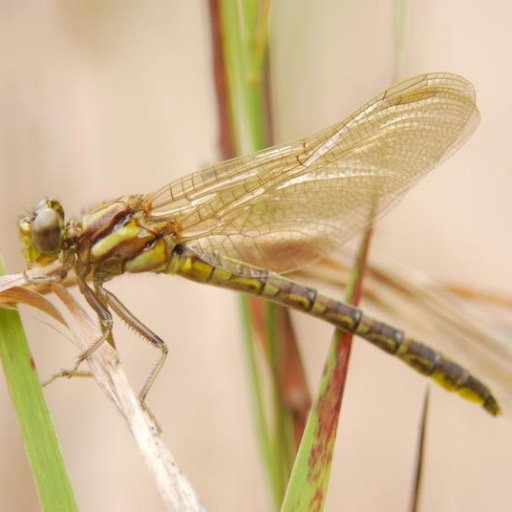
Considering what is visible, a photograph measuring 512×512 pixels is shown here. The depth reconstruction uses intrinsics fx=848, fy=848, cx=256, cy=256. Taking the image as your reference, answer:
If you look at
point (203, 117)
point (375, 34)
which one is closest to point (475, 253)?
point (375, 34)

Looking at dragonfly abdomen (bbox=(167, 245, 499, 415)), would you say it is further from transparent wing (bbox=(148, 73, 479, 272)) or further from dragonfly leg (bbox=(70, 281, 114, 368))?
dragonfly leg (bbox=(70, 281, 114, 368))

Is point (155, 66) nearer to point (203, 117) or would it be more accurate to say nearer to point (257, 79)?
point (203, 117)

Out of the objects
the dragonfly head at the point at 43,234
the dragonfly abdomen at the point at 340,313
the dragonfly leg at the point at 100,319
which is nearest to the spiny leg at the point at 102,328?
the dragonfly leg at the point at 100,319

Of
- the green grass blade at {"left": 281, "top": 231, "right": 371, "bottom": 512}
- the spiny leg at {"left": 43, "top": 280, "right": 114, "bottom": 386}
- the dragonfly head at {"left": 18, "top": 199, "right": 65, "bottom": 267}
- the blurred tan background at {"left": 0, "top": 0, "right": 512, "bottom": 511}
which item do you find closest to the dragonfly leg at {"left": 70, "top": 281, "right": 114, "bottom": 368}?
the spiny leg at {"left": 43, "top": 280, "right": 114, "bottom": 386}

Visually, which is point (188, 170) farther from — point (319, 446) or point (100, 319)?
point (319, 446)

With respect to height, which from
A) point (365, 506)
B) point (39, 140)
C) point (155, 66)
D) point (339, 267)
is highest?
point (155, 66)

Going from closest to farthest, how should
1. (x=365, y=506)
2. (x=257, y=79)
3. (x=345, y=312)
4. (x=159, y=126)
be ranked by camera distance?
(x=257, y=79) → (x=345, y=312) → (x=365, y=506) → (x=159, y=126)

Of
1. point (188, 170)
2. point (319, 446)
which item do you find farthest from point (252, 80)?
point (188, 170)
